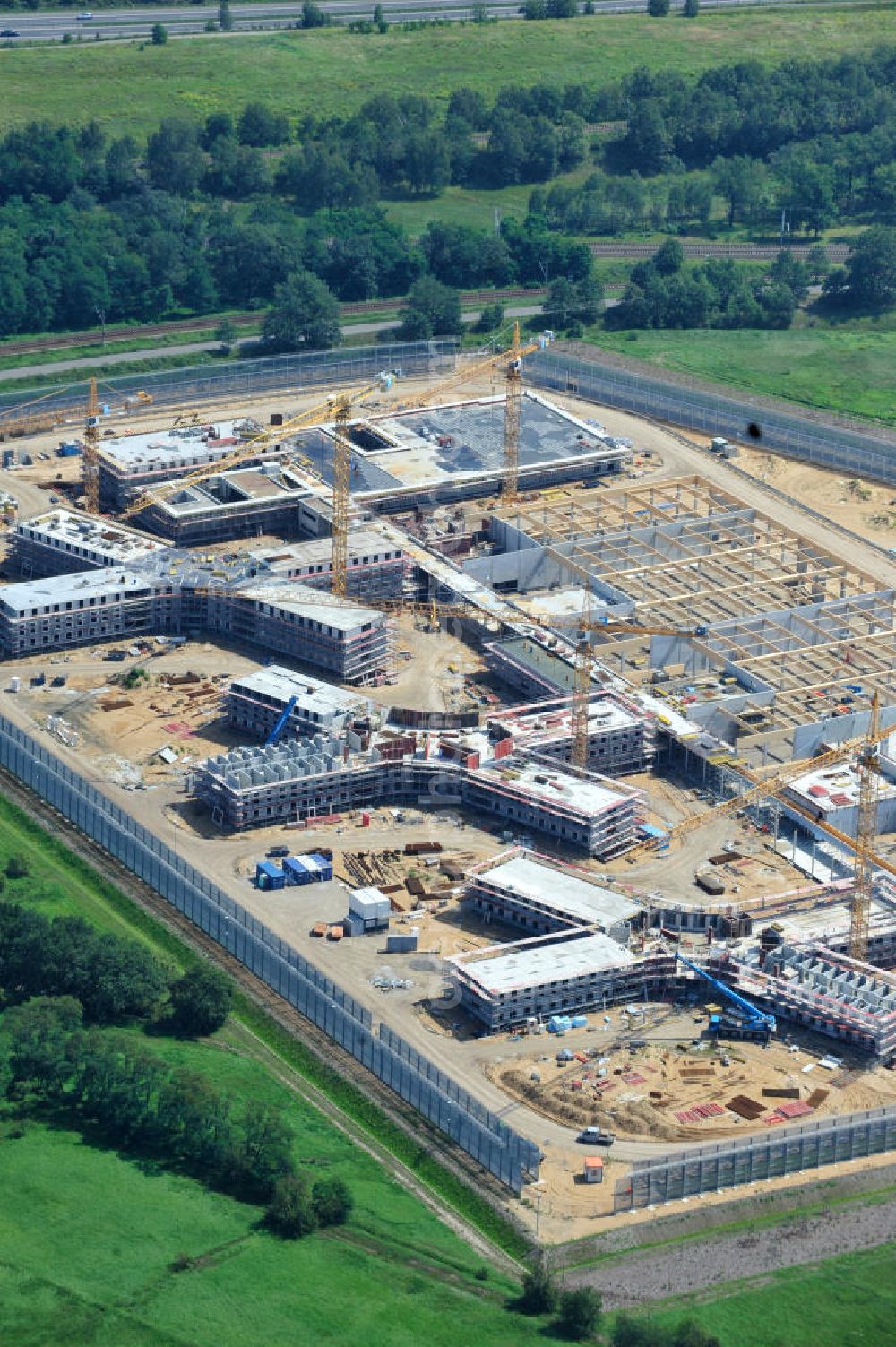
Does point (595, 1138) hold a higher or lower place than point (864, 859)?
lower

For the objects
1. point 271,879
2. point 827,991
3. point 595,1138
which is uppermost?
point 271,879

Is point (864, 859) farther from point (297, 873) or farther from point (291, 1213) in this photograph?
point (291, 1213)

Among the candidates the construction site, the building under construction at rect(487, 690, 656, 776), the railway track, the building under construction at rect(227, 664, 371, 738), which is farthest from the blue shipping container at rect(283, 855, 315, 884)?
the building under construction at rect(487, 690, 656, 776)

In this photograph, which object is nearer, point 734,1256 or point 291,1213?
point 291,1213

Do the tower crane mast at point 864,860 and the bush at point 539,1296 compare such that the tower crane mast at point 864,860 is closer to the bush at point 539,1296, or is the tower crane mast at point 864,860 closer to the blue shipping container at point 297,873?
the blue shipping container at point 297,873

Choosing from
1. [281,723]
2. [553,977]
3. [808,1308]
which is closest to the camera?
[808,1308]

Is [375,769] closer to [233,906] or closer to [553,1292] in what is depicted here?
[233,906]

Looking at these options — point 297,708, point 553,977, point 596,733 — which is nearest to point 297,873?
point 297,708

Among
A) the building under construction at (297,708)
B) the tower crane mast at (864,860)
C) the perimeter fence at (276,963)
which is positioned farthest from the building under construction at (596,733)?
the perimeter fence at (276,963)
